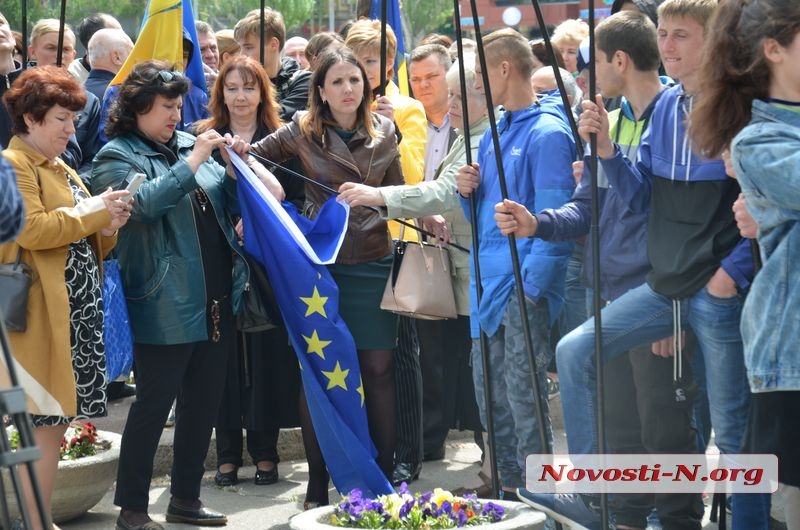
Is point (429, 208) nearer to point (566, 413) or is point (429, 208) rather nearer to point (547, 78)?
point (566, 413)

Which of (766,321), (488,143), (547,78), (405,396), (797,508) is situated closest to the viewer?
(766,321)

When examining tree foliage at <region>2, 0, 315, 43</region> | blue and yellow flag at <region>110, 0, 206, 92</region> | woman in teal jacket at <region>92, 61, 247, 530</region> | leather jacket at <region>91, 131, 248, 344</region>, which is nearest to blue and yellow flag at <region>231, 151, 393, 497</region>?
woman in teal jacket at <region>92, 61, 247, 530</region>

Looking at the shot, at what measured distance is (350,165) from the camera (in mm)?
6137

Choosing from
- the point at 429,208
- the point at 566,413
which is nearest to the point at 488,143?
the point at 429,208

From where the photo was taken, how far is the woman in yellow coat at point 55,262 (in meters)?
5.27

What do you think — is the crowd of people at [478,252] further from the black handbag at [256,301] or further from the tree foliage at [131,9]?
the tree foliage at [131,9]

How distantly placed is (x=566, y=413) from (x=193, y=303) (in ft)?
5.85

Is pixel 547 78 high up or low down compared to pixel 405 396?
up

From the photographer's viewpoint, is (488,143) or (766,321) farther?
(488,143)

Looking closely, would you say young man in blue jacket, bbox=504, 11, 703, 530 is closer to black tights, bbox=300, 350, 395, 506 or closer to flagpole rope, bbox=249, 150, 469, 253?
flagpole rope, bbox=249, 150, 469, 253

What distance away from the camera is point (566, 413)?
518 centimetres

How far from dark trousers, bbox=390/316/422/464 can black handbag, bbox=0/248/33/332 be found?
2.07m

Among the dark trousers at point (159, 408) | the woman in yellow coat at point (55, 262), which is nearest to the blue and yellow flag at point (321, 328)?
the dark trousers at point (159, 408)

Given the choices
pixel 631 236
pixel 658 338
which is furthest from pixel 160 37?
pixel 658 338
